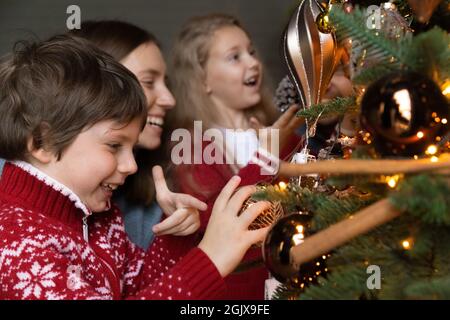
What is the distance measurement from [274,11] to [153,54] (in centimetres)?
74

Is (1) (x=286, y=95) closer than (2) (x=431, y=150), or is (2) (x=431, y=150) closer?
(2) (x=431, y=150)

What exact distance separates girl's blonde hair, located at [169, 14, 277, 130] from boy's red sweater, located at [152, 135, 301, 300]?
0.18m

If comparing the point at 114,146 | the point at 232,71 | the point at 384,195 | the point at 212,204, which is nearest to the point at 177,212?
the point at 114,146

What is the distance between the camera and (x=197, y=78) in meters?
1.85

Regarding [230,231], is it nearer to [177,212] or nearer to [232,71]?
[177,212]

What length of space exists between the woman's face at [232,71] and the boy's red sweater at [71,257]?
2.43ft

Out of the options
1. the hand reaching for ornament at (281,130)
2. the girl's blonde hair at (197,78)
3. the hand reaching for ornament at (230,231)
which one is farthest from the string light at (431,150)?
the girl's blonde hair at (197,78)

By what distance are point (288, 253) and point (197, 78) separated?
4.22 feet

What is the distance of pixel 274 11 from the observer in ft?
7.11

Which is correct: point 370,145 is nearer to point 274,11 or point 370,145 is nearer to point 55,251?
point 55,251

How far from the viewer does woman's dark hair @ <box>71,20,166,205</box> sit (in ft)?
4.73

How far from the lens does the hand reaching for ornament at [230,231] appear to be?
0.79 meters

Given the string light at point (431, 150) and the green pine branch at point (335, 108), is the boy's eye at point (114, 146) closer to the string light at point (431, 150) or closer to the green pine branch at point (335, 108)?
the green pine branch at point (335, 108)

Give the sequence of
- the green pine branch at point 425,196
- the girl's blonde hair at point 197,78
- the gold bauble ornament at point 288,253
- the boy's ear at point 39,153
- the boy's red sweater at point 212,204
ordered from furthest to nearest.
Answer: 1. the girl's blonde hair at point 197,78
2. the boy's red sweater at point 212,204
3. the boy's ear at point 39,153
4. the gold bauble ornament at point 288,253
5. the green pine branch at point 425,196
